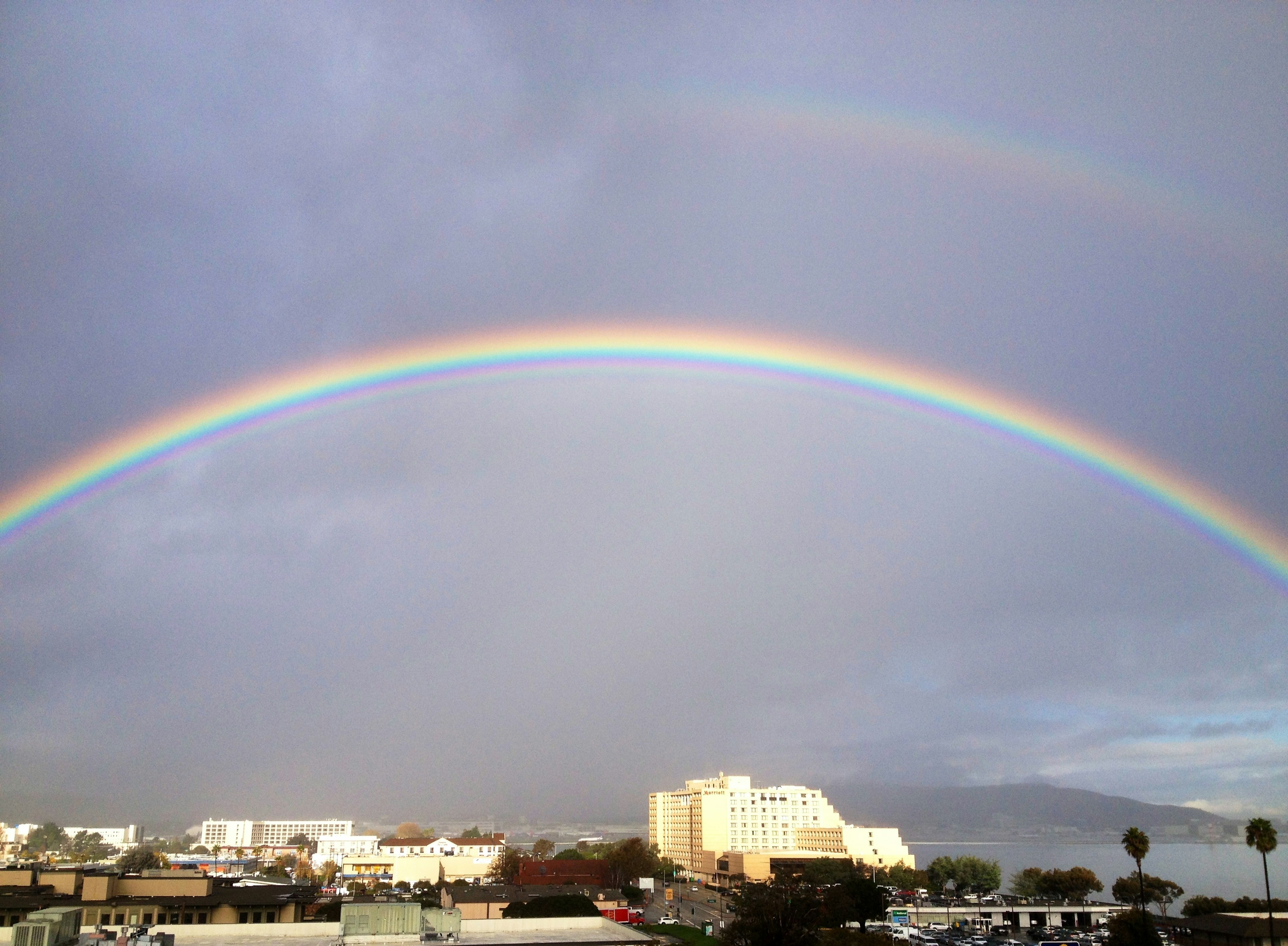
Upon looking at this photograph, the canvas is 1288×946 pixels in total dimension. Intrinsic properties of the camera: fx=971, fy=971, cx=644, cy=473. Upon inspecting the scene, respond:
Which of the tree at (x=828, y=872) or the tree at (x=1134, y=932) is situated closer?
the tree at (x=1134, y=932)

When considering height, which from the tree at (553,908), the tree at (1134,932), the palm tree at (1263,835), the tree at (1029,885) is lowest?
the tree at (1029,885)

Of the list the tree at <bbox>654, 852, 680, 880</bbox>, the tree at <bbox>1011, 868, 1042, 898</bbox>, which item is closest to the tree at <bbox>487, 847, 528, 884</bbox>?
the tree at <bbox>654, 852, 680, 880</bbox>

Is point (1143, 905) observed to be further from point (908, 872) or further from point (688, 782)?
point (688, 782)

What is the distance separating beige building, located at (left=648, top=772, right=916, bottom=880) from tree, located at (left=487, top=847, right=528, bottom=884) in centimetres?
3026

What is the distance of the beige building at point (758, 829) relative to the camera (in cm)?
14362

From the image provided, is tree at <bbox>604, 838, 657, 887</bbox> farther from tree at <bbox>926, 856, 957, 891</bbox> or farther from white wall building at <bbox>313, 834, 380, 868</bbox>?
white wall building at <bbox>313, 834, 380, 868</bbox>

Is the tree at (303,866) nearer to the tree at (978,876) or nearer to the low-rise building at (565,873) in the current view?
the low-rise building at (565,873)

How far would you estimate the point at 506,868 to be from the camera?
4542 inches

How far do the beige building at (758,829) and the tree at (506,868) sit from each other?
3026cm

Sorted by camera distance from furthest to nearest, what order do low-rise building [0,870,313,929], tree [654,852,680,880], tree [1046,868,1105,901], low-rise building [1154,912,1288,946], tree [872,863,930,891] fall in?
tree [654,852,680,880] → tree [872,863,930,891] → tree [1046,868,1105,901] → low-rise building [1154,912,1288,946] → low-rise building [0,870,313,929]

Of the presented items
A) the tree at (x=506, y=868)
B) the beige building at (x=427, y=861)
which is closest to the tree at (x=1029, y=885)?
the tree at (x=506, y=868)

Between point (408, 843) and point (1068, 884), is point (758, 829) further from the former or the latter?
point (1068, 884)

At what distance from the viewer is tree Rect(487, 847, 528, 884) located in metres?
110

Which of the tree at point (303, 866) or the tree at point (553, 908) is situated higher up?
the tree at point (553, 908)
